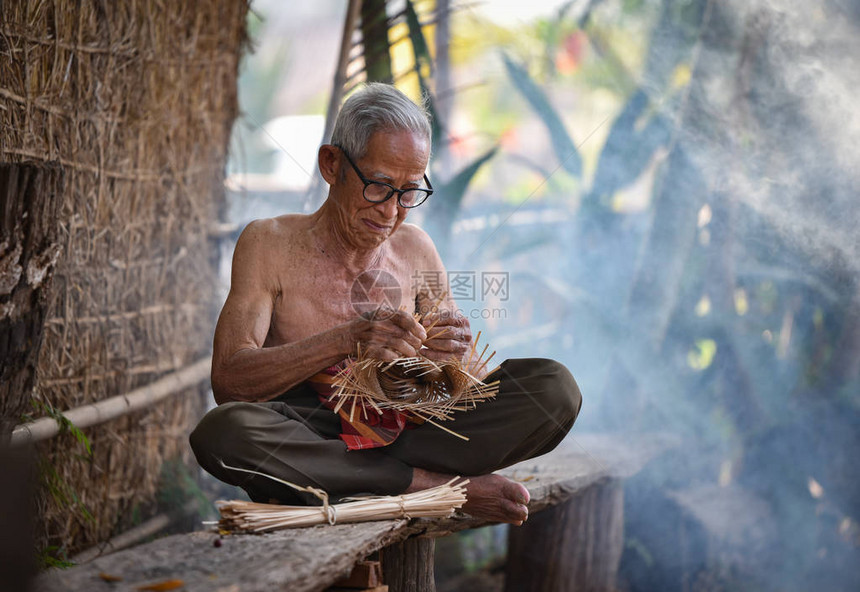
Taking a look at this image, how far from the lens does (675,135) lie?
4.17 metres

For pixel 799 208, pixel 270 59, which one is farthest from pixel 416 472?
pixel 270 59

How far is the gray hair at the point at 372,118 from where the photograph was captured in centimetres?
212

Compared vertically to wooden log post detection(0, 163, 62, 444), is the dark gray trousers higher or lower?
lower

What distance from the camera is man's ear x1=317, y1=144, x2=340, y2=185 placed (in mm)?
2213

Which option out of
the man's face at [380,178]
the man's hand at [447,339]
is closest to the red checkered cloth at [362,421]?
the man's hand at [447,339]

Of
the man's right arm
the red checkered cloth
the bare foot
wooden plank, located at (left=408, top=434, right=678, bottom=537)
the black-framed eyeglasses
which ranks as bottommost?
wooden plank, located at (left=408, top=434, right=678, bottom=537)

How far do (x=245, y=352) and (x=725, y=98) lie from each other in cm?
300

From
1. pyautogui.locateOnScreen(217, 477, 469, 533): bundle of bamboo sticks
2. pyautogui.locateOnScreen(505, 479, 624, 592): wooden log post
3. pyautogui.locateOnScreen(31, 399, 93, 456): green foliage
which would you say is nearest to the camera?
pyautogui.locateOnScreen(217, 477, 469, 533): bundle of bamboo sticks

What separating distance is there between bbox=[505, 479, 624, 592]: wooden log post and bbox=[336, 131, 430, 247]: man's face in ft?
5.38

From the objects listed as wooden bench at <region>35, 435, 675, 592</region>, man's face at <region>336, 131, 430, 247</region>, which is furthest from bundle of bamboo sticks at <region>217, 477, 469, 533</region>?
man's face at <region>336, 131, 430, 247</region>

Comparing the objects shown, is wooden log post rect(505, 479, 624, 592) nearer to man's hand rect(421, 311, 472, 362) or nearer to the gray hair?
man's hand rect(421, 311, 472, 362)

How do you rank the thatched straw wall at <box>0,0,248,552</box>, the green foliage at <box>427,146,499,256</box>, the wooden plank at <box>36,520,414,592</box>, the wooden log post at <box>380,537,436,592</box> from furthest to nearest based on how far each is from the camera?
the green foliage at <box>427,146,499,256</box> → the thatched straw wall at <box>0,0,248,552</box> → the wooden log post at <box>380,537,436,592</box> → the wooden plank at <box>36,520,414,592</box>

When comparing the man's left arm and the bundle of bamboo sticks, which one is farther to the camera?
the man's left arm

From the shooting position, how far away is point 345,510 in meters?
1.88
